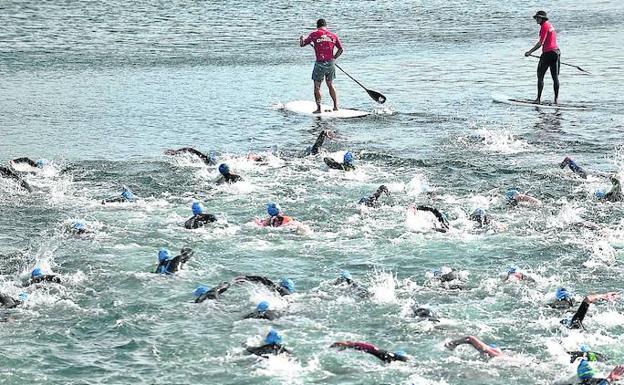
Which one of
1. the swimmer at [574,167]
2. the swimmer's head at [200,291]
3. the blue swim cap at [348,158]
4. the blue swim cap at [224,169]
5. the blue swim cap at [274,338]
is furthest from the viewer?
the blue swim cap at [348,158]

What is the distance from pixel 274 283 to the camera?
1495 centimetres

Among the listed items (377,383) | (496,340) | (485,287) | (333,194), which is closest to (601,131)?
(333,194)

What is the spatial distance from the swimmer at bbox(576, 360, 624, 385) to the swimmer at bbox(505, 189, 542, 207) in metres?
7.46

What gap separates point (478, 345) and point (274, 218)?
622cm

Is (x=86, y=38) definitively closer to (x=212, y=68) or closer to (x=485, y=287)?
(x=212, y=68)

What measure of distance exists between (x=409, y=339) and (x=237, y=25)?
37923 mm

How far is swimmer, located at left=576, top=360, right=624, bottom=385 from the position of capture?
11.3 m

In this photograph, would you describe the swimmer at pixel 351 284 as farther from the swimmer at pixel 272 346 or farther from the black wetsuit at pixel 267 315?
the swimmer at pixel 272 346

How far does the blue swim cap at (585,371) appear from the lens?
11.3 metres

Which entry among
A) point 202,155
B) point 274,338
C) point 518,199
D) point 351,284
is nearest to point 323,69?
point 202,155

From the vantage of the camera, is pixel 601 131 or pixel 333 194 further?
pixel 601 131

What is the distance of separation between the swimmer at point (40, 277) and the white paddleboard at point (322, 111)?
555 inches

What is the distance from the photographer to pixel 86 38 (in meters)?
45.2

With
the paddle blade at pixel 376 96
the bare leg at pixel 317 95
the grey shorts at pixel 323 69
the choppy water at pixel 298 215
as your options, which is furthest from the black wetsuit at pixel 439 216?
the paddle blade at pixel 376 96
